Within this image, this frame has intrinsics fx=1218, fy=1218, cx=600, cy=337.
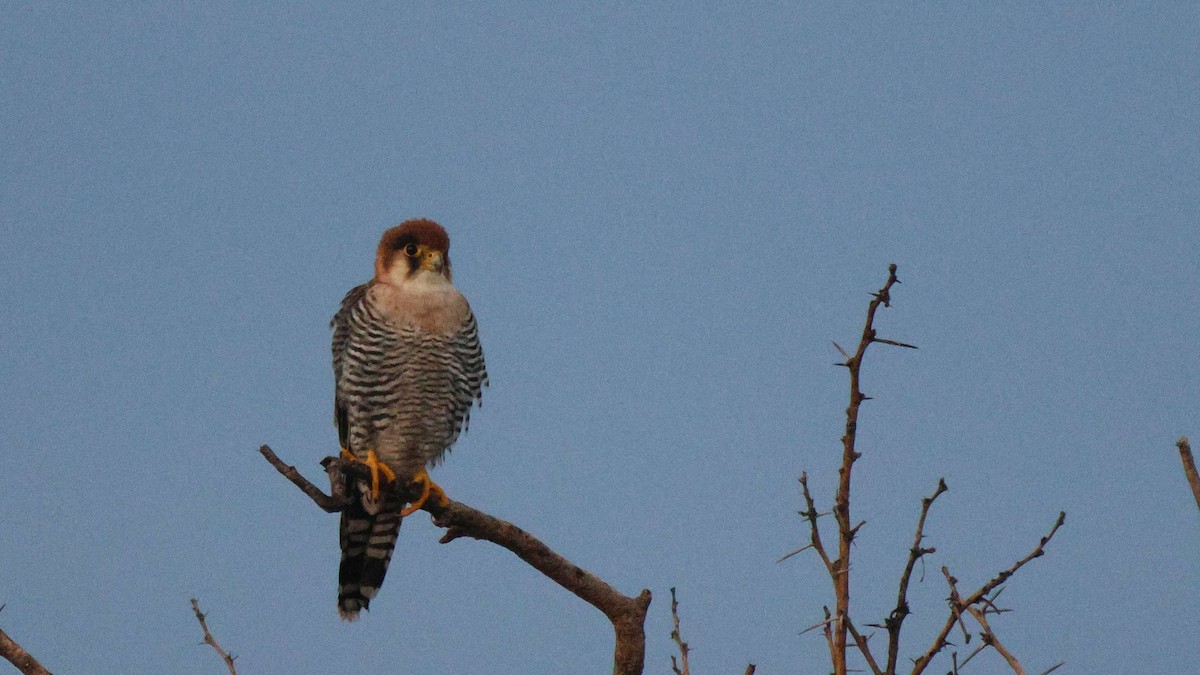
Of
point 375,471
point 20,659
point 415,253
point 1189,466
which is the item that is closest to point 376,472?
point 375,471

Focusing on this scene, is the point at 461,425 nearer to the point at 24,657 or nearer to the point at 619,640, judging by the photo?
the point at 619,640

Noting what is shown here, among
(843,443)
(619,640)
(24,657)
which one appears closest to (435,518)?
(619,640)

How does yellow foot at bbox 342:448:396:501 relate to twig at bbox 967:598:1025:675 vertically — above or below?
above

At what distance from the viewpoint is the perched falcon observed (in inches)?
209

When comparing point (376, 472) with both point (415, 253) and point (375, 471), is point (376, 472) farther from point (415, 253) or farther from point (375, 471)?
point (415, 253)

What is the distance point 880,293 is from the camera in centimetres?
298

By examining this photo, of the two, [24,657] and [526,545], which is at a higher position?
[526,545]

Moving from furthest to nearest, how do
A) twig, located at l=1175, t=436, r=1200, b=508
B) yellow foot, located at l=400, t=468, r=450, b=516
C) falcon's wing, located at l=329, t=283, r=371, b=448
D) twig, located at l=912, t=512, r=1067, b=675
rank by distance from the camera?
falcon's wing, located at l=329, t=283, r=371, b=448 → yellow foot, located at l=400, t=468, r=450, b=516 → twig, located at l=912, t=512, r=1067, b=675 → twig, located at l=1175, t=436, r=1200, b=508

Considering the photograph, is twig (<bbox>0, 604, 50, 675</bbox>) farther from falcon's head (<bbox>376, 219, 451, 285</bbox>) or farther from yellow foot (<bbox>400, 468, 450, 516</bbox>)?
falcon's head (<bbox>376, 219, 451, 285</bbox>)

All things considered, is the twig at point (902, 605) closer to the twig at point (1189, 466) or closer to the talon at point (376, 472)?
the twig at point (1189, 466)

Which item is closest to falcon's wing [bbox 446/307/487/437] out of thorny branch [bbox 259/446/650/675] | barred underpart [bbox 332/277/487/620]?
barred underpart [bbox 332/277/487/620]

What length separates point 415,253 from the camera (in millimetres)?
5426

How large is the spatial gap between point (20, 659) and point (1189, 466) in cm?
274

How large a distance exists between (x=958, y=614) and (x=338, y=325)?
3.45 metres
